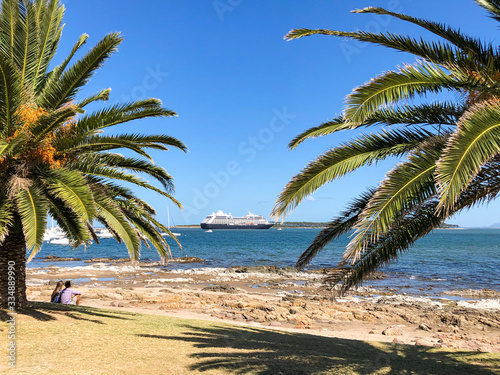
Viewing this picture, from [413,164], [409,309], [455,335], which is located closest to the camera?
[413,164]

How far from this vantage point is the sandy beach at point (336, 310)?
11961 mm

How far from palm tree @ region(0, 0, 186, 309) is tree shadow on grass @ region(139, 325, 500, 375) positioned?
228 cm

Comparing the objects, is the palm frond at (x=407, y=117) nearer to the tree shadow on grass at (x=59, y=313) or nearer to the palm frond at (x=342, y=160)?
the palm frond at (x=342, y=160)

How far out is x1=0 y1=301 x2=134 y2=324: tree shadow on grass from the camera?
8.38 m

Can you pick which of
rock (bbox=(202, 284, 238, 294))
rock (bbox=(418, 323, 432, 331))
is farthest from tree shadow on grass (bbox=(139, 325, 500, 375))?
rock (bbox=(202, 284, 238, 294))

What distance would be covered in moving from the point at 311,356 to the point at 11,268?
20.7 feet

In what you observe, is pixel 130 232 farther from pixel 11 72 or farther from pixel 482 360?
pixel 482 360

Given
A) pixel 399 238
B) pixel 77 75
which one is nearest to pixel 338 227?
pixel 399 238

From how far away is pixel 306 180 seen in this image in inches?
228

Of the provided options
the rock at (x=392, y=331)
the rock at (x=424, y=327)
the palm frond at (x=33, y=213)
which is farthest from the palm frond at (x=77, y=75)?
the rock at (x=424, y=327)

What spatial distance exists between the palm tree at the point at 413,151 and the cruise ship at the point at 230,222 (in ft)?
446

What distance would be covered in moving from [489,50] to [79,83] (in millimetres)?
7086

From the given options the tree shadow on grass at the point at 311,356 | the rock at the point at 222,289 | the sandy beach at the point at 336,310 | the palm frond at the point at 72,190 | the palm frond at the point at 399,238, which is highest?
the palm frond at the point at 72,190

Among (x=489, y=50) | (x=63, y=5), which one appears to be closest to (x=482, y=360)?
(x=489, y=50)
